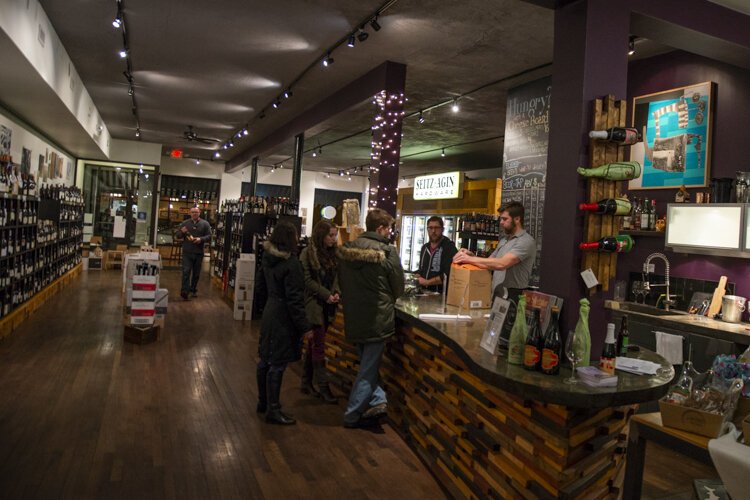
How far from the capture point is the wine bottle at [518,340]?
2.69m

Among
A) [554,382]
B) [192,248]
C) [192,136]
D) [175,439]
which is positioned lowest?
[175,439]

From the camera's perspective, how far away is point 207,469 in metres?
3.33

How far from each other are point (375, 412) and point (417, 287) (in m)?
1.35

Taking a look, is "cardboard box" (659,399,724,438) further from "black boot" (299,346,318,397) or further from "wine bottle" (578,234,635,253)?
"black boot" (299,346,318,397)

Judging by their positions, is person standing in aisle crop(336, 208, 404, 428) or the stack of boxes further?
the stack of boxes

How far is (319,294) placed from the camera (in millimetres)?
4668

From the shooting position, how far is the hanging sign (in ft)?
36.4

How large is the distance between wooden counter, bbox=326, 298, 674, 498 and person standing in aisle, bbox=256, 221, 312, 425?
84cm

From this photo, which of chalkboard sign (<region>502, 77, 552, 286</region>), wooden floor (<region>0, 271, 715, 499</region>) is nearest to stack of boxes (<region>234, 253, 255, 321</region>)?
wooden floor (<region>0, 271, 715, 499</region>)

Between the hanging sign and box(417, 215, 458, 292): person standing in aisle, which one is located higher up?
the hanging sign

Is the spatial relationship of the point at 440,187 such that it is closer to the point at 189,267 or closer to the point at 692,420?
the point at 189,267

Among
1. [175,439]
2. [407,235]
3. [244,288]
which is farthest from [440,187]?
[175,439]

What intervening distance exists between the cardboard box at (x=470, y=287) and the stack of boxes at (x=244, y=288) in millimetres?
4765

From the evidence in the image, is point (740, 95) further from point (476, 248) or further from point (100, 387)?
point (100, 387)
